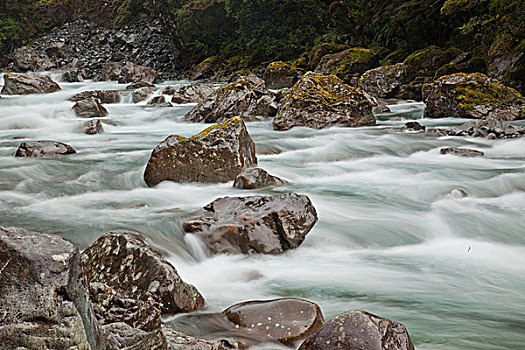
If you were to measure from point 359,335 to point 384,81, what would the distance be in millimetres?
14497

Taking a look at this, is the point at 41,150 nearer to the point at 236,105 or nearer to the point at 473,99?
the point at 236,105

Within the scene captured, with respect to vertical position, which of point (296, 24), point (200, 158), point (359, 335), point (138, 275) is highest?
point (296, 24)

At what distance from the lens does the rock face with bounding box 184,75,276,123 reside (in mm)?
11719

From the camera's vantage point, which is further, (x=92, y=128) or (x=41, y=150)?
(x=92, y=128)

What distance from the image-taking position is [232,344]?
7.73 ft

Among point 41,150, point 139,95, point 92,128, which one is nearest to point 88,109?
point 92,128

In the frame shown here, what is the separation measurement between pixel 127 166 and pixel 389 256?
4.57 meters

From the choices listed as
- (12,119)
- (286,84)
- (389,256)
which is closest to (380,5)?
(286,84)

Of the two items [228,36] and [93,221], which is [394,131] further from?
[228,36]

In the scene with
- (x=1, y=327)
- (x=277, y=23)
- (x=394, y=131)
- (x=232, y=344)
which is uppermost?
(x=277, y=23)

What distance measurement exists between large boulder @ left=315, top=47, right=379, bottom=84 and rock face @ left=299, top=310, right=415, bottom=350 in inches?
640

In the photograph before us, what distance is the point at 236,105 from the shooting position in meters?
11.9

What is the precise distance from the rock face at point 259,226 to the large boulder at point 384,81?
12111 millimetres

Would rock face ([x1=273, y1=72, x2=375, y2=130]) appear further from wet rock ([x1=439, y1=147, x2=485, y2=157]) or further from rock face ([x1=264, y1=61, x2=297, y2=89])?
rock face ([x1=264, y1=61, x2=297, y2=89])
